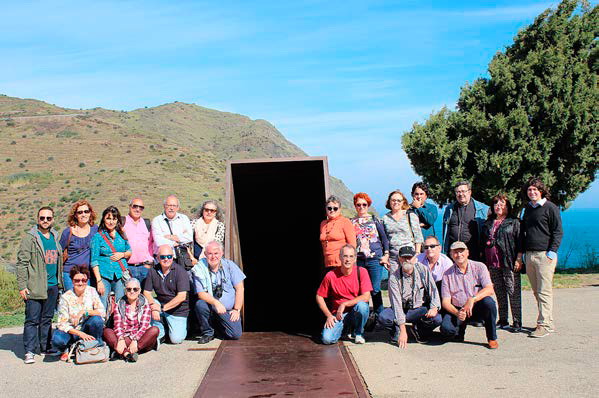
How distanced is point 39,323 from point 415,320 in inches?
171

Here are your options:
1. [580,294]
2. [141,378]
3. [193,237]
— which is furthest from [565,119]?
[141,378]

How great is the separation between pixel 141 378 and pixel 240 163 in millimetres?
3819

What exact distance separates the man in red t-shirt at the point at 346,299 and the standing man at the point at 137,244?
2.23m

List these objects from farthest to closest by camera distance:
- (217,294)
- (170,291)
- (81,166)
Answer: (81,166)
(217,294)
(170,291)

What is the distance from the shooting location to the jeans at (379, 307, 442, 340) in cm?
767

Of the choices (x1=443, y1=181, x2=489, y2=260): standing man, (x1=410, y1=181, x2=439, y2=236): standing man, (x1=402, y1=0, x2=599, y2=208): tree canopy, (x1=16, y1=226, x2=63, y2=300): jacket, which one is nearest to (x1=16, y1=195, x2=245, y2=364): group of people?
(x1=16, y1=226, x2=63, y2=300): jacket

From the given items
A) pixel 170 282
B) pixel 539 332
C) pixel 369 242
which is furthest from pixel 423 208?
pixel 170 282

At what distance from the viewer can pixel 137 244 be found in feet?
27.6

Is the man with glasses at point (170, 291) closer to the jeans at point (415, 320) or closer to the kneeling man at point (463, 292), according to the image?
the jeans at point (415, 320)

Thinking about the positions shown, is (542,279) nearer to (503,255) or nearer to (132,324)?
(503,255)

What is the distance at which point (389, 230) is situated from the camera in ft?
27.7

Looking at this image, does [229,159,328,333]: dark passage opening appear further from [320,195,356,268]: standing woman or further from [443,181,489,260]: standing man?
[443,181,489,260]: standing man

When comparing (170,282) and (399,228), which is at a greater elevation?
(399,228)

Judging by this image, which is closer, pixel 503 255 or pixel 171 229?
pixel 503 255
